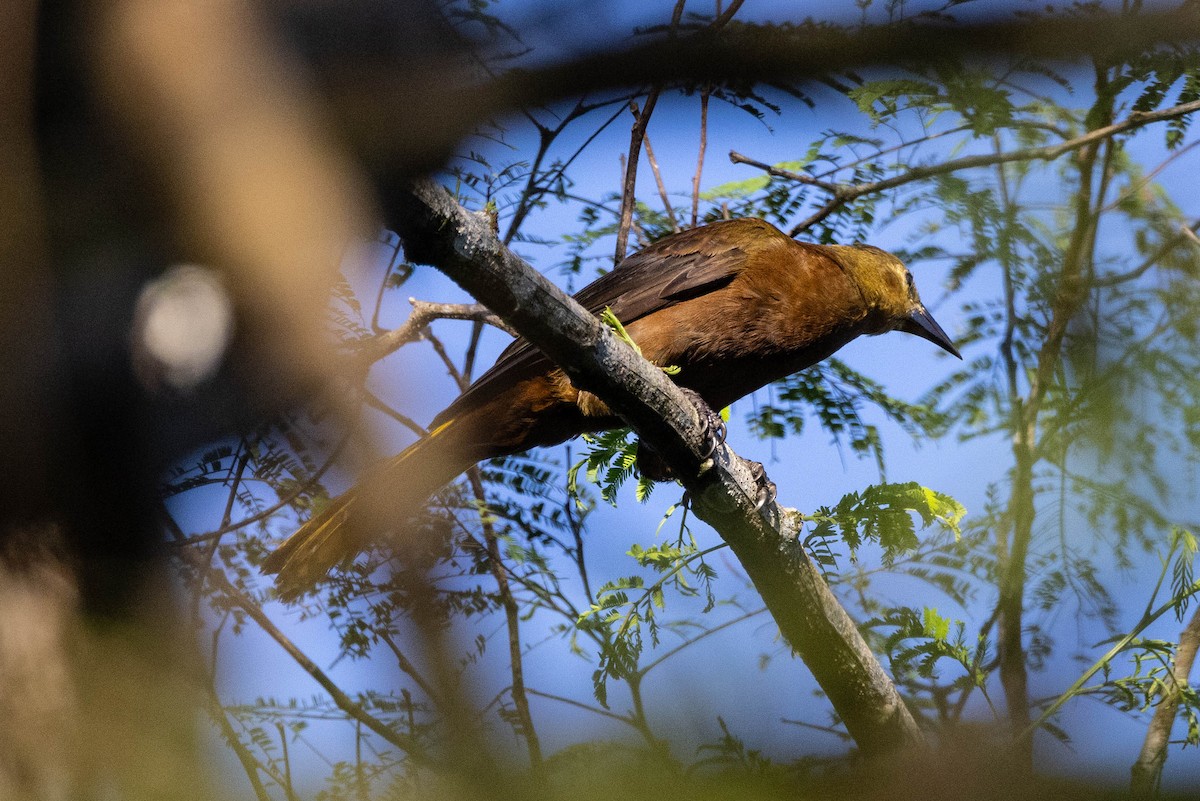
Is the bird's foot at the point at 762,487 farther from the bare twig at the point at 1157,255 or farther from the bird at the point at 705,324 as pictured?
the bare twig at the point at 1157,255

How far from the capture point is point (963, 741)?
2.78ft

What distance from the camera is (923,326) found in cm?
397

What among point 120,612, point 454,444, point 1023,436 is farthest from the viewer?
point 454,444

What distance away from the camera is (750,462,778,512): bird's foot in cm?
254

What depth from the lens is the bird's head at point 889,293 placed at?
12.6 feet

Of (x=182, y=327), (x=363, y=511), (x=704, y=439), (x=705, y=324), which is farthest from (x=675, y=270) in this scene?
(x=363, y=511)

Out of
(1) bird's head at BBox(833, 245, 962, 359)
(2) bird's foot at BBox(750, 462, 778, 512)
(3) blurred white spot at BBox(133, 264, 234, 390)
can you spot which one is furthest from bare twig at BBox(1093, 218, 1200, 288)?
(3) blurred white spot at BBox(133, 264, 234, 390)

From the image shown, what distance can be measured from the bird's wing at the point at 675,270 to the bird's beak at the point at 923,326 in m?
0.74

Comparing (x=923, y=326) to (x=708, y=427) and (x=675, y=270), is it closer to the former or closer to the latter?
(x=675, y=270)

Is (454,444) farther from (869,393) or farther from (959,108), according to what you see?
(959,108)

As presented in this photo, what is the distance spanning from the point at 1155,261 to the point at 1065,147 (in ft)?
1.24

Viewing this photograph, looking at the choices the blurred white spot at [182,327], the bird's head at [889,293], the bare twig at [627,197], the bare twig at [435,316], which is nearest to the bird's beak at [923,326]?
the bird's head at [889,293]

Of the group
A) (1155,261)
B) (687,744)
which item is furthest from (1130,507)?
(1155,261)

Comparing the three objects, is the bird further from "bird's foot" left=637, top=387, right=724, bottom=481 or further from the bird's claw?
the bird's claw
